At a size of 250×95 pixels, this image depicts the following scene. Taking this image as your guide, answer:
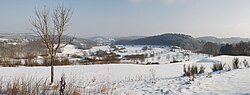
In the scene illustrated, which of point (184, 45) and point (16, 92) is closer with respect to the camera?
point (16, 92)

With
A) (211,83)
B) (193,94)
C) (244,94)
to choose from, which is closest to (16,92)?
(193,94)

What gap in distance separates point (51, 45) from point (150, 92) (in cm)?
559

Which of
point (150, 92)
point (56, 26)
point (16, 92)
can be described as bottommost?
point (150, 92)

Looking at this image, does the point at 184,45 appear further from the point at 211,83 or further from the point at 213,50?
the point at 211,83

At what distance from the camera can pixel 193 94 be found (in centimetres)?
679

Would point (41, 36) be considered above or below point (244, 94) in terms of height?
above

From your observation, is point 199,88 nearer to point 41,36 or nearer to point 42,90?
point 42,90

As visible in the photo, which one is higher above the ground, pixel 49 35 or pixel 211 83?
pixel 49 35

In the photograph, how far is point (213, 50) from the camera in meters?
108

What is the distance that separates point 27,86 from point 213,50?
110 m

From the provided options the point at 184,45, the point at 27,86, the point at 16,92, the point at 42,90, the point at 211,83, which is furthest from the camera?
the point at 184,45

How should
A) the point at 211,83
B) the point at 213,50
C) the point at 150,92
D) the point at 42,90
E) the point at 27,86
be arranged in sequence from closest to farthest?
the point at 27,86, the point at 42,90, the point at 150,92, the point at 211,83, the point at 213,50

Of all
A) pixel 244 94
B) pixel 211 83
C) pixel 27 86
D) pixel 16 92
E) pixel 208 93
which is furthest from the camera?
pixel 211 83

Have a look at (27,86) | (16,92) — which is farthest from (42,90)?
(16,92)
